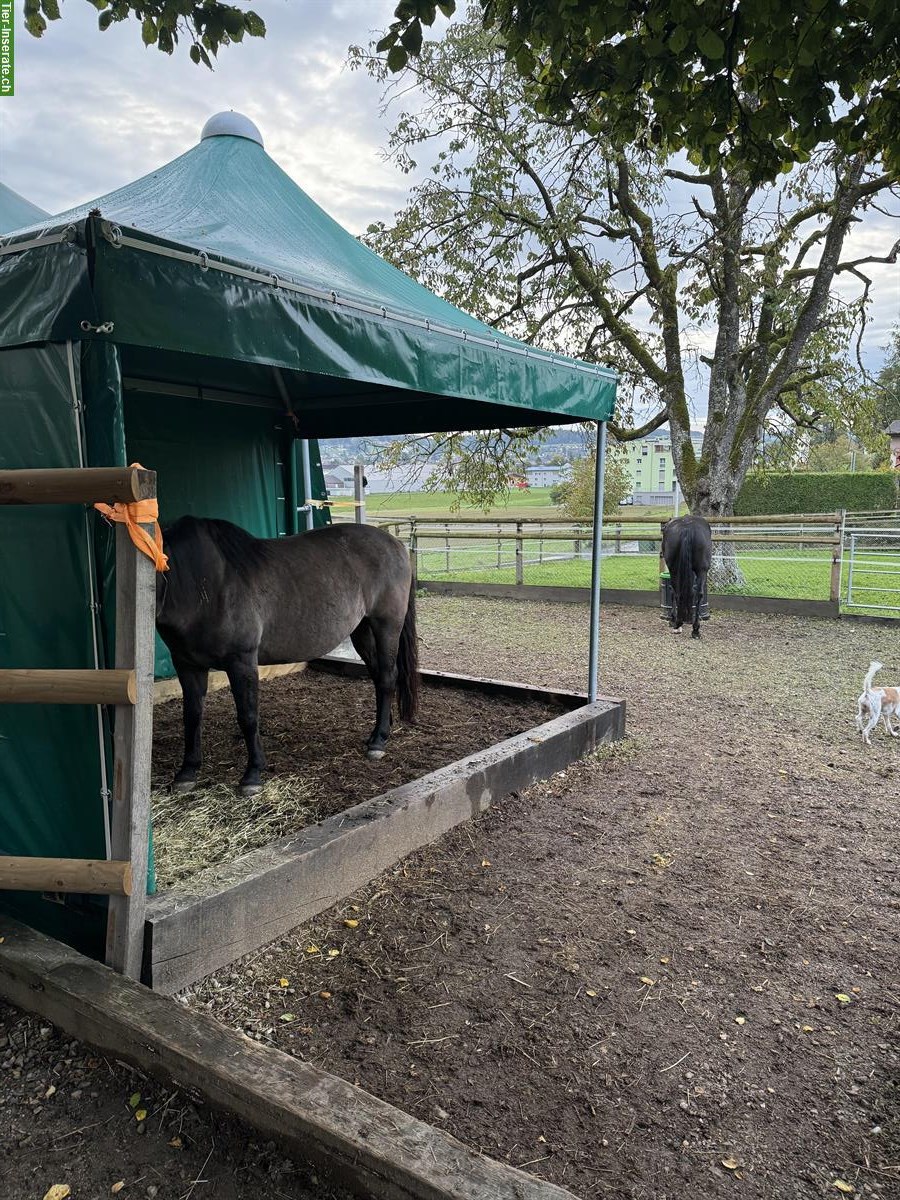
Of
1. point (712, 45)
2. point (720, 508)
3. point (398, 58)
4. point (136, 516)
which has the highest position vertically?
point (398, 58)

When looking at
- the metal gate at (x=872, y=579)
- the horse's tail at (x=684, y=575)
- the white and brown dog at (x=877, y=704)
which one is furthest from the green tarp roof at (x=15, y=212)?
the metal gate at (x=872, y=579)

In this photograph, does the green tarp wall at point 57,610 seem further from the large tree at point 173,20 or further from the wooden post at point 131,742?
the large tree at point 173,20

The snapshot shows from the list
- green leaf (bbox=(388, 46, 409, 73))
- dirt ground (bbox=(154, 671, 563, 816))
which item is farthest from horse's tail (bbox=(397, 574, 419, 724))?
green leaf (bbox=(388, 46, 409, 73))

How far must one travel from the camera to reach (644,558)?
19.8 m

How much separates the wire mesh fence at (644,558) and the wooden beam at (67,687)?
8.51 metres

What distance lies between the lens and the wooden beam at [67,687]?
6.89 ft

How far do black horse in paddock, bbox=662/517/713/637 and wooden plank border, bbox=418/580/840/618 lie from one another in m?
1.99

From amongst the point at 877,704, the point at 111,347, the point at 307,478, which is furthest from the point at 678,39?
the point at 307,478

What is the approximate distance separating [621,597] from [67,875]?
10319mm

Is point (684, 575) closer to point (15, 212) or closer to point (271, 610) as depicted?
point (271, 610)

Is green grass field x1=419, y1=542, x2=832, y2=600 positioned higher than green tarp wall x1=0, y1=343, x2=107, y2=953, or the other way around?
green tarp wall x1=0, y1=343, x2=107, y2=953

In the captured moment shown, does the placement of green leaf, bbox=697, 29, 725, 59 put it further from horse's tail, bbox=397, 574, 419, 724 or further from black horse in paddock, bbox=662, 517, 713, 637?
black horse in paddock, bbox=662, 517, 713, 637

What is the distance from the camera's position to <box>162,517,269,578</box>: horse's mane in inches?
127

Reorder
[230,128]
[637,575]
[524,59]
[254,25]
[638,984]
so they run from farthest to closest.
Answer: [637,575]
[230,128]
[254,25]
[524,59]
[638,984]
